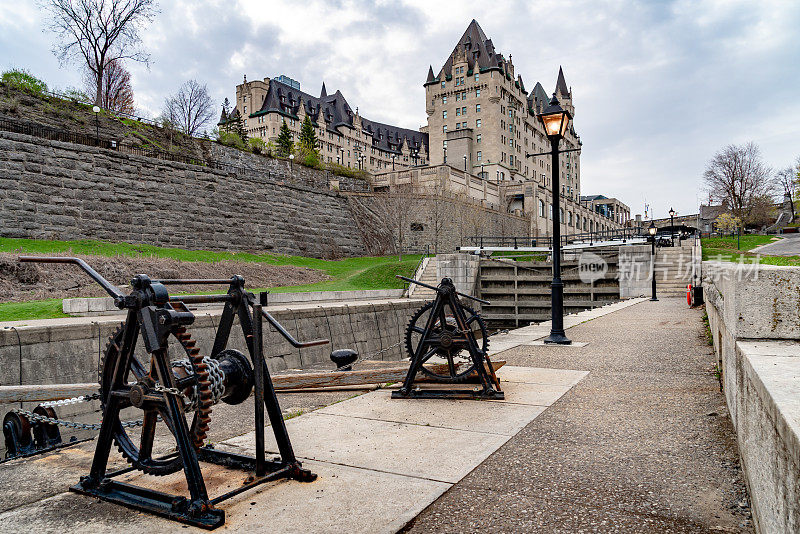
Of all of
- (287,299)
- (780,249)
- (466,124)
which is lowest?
(287,299)

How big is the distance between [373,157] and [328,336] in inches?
3939

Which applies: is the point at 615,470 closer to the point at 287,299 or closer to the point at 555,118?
the point at 555,118

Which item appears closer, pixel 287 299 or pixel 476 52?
pixel 287 299

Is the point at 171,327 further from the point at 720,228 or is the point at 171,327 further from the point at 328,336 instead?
the point at 720,228

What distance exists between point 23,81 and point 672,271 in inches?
1588

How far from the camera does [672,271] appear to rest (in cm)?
2916

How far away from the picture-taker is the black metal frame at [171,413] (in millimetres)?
3139

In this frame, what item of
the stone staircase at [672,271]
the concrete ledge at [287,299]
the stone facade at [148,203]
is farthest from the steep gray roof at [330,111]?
the concrete ledge at [287,299]

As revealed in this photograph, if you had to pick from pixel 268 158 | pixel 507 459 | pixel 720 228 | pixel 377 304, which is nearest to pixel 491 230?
pixel 268 158

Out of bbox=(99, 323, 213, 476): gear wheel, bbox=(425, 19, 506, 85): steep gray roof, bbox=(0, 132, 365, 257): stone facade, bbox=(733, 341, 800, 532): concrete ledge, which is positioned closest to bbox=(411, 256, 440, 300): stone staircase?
bbox=(0, 132, 365, 257): stone facade

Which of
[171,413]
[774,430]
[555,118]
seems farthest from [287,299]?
[774,430]

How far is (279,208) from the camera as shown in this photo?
131ft

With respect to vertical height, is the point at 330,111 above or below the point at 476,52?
below

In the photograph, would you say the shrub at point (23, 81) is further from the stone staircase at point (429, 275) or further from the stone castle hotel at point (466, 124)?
the stone castle hotel at point (466, 124)
